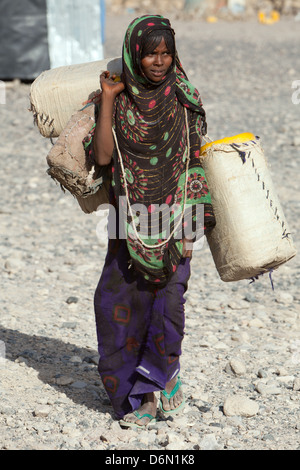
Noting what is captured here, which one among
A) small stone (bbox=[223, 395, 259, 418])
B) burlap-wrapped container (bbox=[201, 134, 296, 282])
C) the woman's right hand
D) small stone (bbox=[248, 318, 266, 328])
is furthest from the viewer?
small stone (bbox=[248, 318, 266, 328])

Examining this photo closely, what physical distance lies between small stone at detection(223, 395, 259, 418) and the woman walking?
0.23m

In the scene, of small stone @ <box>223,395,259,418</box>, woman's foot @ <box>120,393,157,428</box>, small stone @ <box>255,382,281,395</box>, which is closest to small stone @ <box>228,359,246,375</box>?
small stone @ <box>255,382,281,395</box>

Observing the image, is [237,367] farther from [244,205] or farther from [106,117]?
[106,117]

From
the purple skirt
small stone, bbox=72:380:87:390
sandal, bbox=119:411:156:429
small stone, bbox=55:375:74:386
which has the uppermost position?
the purple skirt

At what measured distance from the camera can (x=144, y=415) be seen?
3.34 m

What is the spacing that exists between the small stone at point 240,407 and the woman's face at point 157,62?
1.51 metres

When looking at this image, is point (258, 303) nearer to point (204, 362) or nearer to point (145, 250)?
point (204, 362)

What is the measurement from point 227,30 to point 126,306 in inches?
679

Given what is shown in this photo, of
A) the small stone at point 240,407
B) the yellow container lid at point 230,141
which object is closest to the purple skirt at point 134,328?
the small stone at point 240,407

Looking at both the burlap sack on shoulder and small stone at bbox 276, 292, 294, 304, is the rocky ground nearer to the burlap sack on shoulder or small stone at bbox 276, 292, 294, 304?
small stone at bbox 276, 292, 294, 304

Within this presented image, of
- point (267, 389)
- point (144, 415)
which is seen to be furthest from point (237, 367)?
point (144, 415)

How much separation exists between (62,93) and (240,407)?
5.22 ft

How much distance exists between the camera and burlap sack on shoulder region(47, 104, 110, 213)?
311 centimetres

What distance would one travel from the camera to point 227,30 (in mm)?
19531
